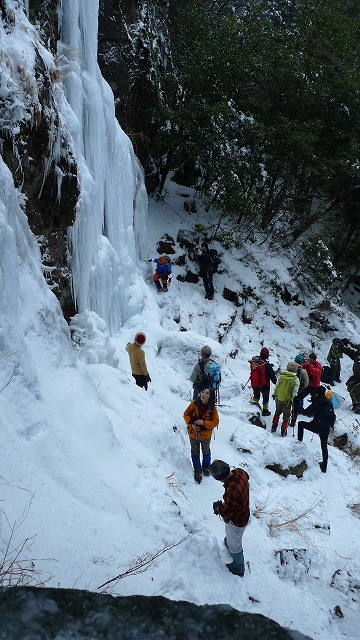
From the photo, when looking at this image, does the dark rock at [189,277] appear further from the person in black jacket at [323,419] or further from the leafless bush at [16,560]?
the leafless bush at [16,560]

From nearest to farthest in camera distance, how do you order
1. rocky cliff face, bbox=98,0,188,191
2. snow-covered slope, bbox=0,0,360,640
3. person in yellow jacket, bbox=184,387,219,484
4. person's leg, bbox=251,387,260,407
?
snow-covered slope, bbox=0,0,360,640, person in yellow jacket, bbox=184,387,219,484, person's leg, bbox=251,387,260,407, rocky cliff face, bbox=98,0,188,191

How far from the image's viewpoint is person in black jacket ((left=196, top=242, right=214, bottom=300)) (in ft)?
39.1

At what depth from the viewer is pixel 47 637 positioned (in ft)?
5.15

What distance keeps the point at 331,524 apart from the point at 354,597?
1272 mm

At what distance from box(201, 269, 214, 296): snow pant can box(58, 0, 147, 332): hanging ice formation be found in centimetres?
265

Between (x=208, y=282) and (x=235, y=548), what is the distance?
8962 millimetres

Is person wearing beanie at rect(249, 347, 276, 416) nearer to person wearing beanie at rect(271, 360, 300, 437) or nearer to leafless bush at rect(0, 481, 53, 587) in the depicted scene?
person wearing beanie at rect(271, 360, 300, 437)

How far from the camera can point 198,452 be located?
192 inches

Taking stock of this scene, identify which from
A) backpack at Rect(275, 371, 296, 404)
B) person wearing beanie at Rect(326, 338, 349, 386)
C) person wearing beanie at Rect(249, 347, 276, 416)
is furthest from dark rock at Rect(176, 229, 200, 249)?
backpack at Rect(275, 371, 296, 404)

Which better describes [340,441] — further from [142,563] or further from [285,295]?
[285,295]

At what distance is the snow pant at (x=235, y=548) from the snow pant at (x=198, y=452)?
1111 millimetres

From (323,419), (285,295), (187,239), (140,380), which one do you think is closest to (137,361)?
(140,380)

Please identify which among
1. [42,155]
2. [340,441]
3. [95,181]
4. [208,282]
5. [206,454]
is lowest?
[340,441]

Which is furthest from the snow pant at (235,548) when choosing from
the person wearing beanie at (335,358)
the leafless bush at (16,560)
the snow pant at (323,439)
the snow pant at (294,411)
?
the person wearing beanie at (335,358)
